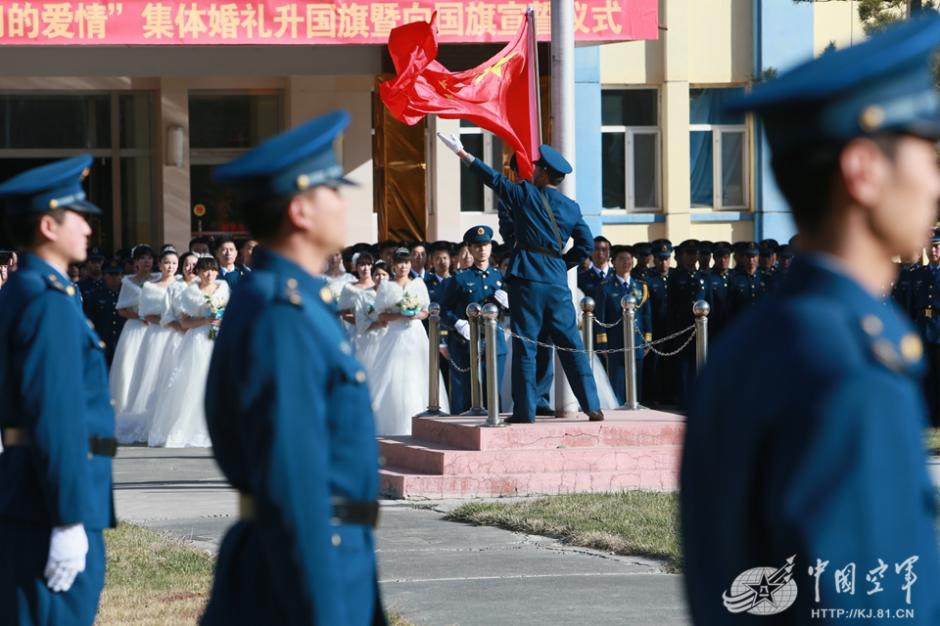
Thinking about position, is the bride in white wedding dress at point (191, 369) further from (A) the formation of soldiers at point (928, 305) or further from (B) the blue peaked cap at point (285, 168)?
(B) the blue peaked cap at point (285, 168)

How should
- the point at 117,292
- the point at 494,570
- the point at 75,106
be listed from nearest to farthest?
the point at 494,570, the point at 117,292, the point at 75,106

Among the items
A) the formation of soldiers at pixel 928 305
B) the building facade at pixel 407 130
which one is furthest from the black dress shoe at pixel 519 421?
the building facade at pixel 407 130

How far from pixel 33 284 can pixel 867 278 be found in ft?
10.0

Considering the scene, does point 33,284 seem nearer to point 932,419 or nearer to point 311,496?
point 311,496

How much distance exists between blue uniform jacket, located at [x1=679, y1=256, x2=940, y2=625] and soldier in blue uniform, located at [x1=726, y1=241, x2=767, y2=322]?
1658cm

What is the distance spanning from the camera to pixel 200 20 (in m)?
19.5

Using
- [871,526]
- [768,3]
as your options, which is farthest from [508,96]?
[871,526]

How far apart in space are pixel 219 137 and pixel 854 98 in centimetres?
2274

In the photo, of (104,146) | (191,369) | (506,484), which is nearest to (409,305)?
(191,369)

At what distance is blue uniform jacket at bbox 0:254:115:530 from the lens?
478 cm

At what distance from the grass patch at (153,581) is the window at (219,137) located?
13.9m

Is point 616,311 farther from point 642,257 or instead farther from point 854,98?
point 854,98

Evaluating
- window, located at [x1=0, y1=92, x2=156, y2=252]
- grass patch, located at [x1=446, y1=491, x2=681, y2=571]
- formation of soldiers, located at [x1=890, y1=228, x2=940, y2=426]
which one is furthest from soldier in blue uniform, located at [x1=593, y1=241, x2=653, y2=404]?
window, located at [x1=0, y1=92, x2=156, y2=252]

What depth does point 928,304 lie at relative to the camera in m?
17.1
